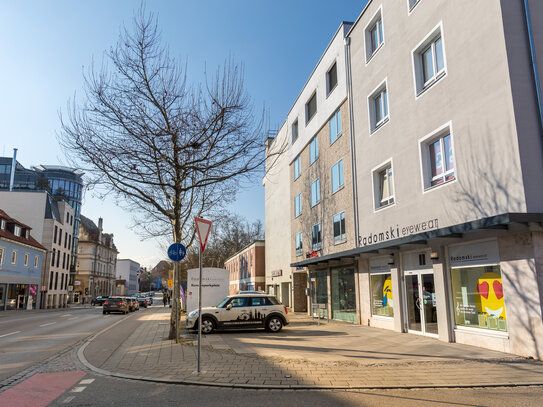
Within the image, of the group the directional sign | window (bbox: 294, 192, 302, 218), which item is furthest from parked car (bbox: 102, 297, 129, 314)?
the directional sign

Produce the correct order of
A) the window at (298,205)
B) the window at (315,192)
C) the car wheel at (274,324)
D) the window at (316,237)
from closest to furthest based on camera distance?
the car wheel at (274,324) < the window at (316,237) < the window at (315,192) < the window at (298,205)

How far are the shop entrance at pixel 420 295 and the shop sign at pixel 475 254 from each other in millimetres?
1243

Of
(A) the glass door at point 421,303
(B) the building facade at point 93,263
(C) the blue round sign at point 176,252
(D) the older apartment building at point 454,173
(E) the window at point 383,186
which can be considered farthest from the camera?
(B) the building facade at point 93,263

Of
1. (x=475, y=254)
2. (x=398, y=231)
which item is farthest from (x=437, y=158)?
(x=475, y=254)

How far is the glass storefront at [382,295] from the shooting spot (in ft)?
49.5

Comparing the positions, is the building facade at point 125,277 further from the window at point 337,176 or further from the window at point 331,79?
the window at point 337,176

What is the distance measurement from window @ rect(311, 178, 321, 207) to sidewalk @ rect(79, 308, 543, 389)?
11.8 metres

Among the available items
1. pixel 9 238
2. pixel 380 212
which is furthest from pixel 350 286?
pixel 9 238

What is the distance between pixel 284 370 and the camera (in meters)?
7.80

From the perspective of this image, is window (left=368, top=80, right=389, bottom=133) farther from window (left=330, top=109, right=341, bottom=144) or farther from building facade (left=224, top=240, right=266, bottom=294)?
building facade (left=224, top=240, right=266, bottom=294)

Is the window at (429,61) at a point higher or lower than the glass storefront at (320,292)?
higher

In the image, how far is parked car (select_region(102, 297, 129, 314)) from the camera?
110 feet

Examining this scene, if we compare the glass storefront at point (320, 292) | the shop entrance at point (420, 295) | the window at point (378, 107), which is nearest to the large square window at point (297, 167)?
the glass storefront at point (320, 292)

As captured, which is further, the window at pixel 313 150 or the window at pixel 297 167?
the window at pixel 297 167
